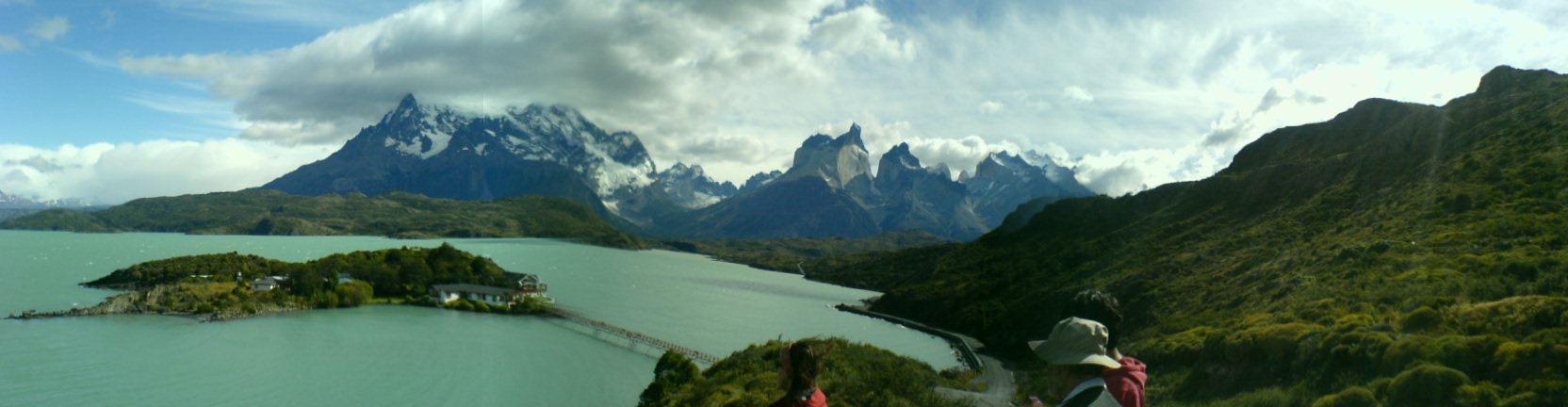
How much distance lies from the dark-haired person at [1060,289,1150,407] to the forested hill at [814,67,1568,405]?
56.5 feet

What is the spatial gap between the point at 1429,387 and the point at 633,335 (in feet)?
155

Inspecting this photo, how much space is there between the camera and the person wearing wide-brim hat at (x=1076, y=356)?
3.46 meters

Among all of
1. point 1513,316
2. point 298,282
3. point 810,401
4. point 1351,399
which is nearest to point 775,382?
point 1351,399

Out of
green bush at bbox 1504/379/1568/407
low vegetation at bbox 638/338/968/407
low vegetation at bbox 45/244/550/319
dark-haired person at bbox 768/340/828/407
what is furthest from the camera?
low vegetation at bbox 45/244/550/319

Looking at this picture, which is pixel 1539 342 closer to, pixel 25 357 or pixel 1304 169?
pixel 1304 169

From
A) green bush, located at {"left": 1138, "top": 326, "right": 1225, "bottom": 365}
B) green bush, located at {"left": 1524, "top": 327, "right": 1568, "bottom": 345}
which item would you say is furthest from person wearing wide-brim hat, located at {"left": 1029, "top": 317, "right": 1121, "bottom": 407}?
green bush, located at {"left": 1138, "top": 326, "right": 1225, "bottom": 365}

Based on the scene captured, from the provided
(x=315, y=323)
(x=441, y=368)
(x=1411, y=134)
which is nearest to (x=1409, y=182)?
(x=1411, y=134)

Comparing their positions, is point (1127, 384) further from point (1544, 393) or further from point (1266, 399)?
point (1266, 399)

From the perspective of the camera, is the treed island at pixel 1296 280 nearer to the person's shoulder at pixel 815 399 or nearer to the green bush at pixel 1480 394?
the green bush at pixel 1480 394

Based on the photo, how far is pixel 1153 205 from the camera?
7806 centimetres

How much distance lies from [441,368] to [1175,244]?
5264 centimetres

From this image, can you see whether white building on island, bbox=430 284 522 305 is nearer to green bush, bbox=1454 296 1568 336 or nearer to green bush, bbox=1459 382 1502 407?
green bush, bbox=1454 296 1568 336

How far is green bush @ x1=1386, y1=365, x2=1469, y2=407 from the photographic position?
16531 mm

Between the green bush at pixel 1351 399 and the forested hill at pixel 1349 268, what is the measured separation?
0.09m
